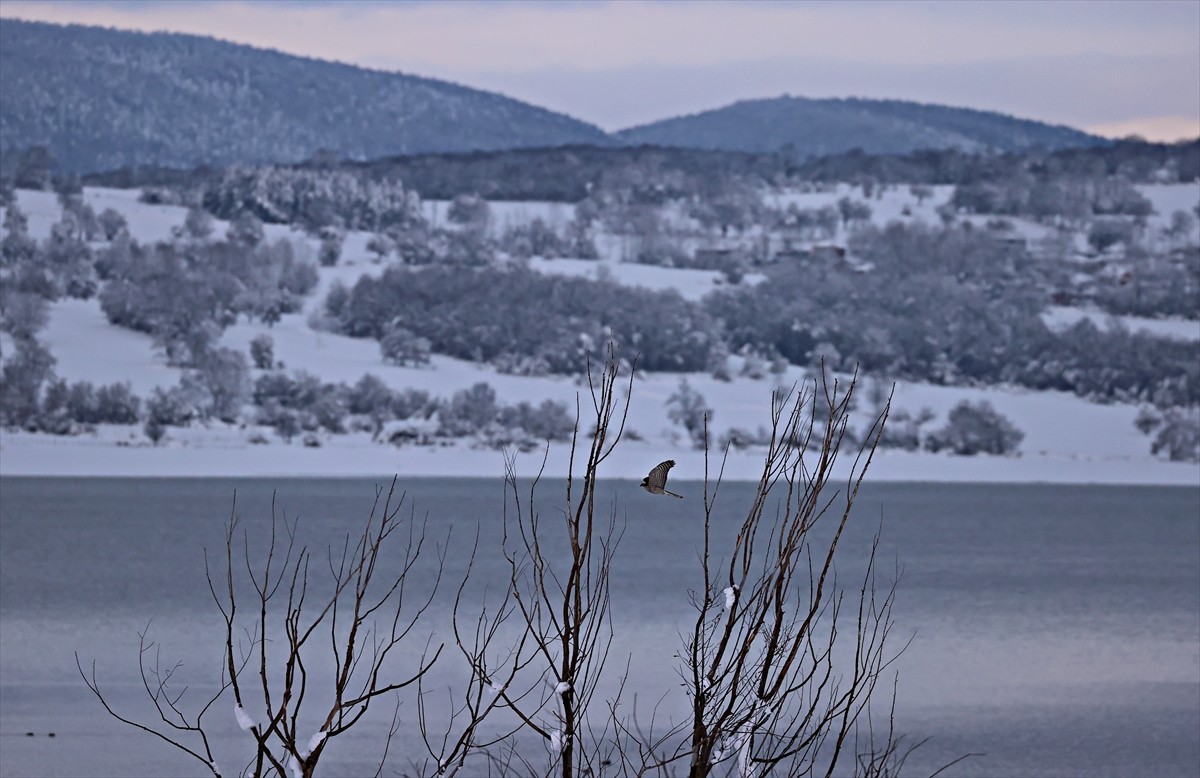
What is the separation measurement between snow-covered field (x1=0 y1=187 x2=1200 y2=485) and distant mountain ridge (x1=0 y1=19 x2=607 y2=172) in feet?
74.4

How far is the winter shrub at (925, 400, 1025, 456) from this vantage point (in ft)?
134

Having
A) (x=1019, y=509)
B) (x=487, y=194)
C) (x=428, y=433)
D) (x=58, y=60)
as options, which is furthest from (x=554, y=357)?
(x=58, y=60)

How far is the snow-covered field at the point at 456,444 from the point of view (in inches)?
1416

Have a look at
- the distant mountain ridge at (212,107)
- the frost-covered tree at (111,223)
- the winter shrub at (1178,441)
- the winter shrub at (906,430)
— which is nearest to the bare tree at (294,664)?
the winter shrub at (906,430)

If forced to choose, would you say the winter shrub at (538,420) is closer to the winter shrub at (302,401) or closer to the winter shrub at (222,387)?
the winter shrub at (302,401)

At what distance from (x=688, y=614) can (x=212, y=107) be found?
221 feet

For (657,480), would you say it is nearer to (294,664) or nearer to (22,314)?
(294,664)

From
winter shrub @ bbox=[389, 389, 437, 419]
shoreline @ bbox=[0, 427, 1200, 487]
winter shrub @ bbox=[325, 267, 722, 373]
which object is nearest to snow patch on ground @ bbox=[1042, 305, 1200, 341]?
shoreline @ bbox=[0, 427, 1200, 487]

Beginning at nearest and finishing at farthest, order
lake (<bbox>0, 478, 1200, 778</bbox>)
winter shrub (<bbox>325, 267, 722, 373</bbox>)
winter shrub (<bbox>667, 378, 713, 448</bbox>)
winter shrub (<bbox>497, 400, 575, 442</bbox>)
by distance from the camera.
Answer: lake (<bbox>0, 478, 1200, 778</bbox>)
winter shrub (<bbox>667, 378, 713, 448</bbox>)
winter shrub (<bbox>497, 400, 575, 442</bbox>)
winter shrub (<bbox>325, 267, 722, 373</bbox>)

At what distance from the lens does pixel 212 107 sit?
254 ft

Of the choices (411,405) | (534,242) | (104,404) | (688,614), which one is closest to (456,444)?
(411,405)

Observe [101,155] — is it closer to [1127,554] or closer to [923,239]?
[923,239]

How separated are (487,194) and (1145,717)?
2525 inches

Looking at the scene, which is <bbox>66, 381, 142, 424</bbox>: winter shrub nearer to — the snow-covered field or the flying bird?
the snow-covered field
